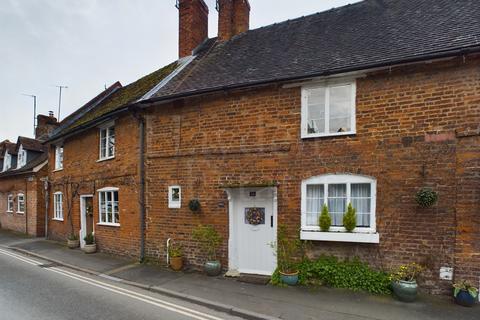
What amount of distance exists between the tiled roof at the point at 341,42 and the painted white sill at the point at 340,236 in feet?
12.7

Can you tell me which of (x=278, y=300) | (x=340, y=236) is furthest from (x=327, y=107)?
(x=278, y=300)

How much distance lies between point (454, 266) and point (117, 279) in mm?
8125

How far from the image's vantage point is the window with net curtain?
21.5 ft

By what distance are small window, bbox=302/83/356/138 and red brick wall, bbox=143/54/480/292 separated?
0.59ft

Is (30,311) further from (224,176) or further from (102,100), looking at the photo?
(102,100)

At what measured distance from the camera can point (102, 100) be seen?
17.1 meters

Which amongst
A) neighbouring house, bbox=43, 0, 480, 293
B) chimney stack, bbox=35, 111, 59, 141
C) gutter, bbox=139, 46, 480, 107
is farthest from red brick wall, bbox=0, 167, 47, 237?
gutter, bbox=139, 46, 480, 107

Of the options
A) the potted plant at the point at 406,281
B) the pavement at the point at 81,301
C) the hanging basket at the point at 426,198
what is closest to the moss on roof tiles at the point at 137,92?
the pavement at the point at 81,301

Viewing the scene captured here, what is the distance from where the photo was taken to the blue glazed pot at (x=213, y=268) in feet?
25.0

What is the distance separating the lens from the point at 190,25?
12211 millimetres

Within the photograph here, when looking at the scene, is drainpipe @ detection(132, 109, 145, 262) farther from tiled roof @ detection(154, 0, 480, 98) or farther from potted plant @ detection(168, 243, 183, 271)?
potted plant @ detection(168, 243, 183, 271)

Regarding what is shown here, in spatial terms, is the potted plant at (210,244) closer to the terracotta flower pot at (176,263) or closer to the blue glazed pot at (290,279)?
the terracotta flower pot at (176,263)

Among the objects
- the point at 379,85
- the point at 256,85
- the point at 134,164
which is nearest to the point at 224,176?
the point at 256,85

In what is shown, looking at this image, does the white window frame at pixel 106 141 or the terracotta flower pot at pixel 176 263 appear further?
the white window frame at pixel 106 141
